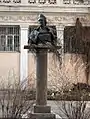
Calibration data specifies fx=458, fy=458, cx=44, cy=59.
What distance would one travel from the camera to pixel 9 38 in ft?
112

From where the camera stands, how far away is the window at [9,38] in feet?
112

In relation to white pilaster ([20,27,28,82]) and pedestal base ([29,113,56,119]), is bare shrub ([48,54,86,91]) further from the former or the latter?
pedestal base ([29,113,56,119])

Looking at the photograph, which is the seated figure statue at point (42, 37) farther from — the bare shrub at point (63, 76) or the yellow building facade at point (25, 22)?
the yellow building facade at point (25, 22)

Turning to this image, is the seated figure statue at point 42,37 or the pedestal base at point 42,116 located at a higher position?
the seated figure statue at point 42,37

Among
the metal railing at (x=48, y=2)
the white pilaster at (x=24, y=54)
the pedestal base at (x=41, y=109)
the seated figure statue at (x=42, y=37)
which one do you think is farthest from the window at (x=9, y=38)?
the pedestal base at (x=41, y=109)

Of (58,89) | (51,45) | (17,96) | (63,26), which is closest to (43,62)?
(51,45)

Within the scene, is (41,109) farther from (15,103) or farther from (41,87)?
(15,103)

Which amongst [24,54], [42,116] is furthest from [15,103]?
[24,54]

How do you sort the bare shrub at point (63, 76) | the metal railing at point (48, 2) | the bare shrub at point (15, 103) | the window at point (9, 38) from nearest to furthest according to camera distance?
the bare shrub at point (15, 103)
the bare shrub at point (63, 76)
the metal railing at point (48, 2)
the window at point (9, 38)

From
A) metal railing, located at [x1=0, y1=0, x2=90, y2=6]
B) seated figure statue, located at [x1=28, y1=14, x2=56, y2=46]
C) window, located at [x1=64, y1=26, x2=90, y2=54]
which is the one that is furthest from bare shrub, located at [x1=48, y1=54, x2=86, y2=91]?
seated figure statue, located at [x1=28, y1=14, x2=56, y2=46]

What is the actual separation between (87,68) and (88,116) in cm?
2024

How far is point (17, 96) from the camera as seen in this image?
14.0 m

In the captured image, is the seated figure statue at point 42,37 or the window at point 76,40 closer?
the seated figure statue at point 42,37

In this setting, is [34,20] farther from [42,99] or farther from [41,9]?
[42,99]
